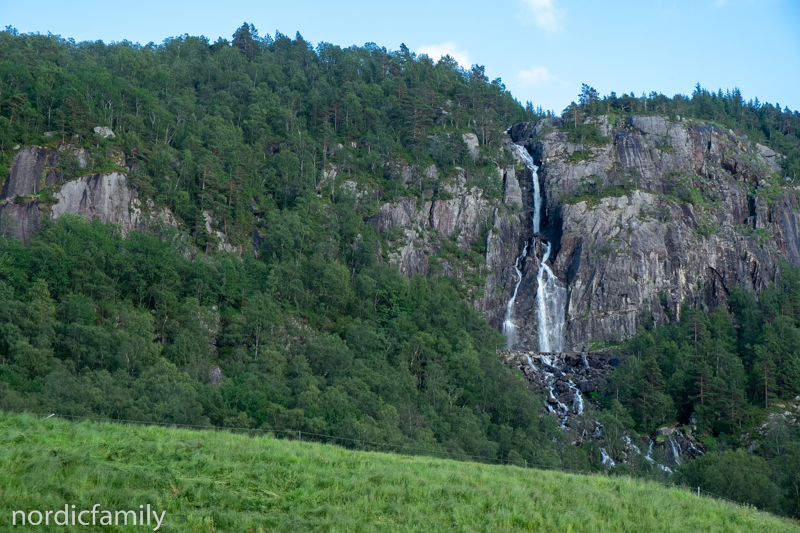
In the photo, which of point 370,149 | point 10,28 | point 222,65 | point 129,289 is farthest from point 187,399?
point 10,28

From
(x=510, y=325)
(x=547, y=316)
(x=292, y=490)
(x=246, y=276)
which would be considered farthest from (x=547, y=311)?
(x=292, y=490)

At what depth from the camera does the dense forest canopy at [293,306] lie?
52.5 meters

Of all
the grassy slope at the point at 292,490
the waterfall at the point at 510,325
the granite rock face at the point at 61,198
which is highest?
the granite rock face at the point at 61,198

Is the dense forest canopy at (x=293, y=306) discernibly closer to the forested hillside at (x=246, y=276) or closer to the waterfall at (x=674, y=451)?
the forested hillside at (x=246, y=276)

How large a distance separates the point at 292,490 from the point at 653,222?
95476 mm

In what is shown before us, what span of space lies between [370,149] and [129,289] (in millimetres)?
56077

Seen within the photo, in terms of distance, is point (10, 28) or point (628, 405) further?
point (10, 28)

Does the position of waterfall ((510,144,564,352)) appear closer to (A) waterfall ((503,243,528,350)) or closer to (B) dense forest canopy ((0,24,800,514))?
(A) waterfall ((503,243,528,350))

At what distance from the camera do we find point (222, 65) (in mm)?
128000

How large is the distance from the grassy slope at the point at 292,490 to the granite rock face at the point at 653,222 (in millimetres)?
71453

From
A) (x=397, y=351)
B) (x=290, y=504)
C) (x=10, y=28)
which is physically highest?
(x=10, y=28)

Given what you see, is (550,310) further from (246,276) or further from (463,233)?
(246,276)

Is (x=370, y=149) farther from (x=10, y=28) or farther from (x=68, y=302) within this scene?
(x=10, y=28)

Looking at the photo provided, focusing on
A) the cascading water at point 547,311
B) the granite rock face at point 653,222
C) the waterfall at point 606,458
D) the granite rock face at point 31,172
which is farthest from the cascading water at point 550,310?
the granite rock face at point 31,172
